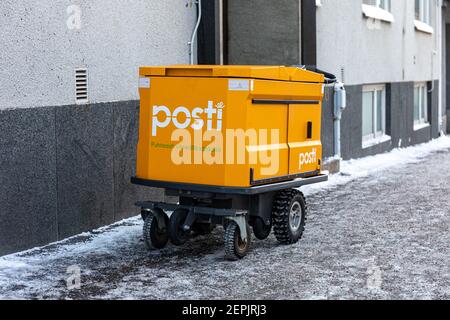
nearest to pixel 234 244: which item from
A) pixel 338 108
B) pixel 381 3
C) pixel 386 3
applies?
pixel 338 108

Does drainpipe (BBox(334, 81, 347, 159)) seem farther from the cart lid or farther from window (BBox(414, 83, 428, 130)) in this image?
window (BBox(414, 83, 428, 130))

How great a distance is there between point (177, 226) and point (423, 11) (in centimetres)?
1598

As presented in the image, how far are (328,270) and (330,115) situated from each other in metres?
7.24

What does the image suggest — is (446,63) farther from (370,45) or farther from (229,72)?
(229,72)

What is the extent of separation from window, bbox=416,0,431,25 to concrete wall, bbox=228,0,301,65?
10.1m

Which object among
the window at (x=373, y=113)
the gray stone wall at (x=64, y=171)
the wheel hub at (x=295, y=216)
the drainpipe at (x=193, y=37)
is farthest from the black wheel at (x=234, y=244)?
the window at (x=373, y=113)

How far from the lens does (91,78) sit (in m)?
8.57

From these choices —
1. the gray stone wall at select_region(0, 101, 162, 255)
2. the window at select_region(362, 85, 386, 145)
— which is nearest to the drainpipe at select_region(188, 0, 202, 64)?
the gray stone wall at select_region(0, 101, 162, 255)

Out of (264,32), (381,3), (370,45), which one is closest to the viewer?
(264,32)

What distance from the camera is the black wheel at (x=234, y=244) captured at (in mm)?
7254

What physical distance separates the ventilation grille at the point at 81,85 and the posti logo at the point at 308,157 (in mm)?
2148

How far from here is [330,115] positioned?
14.0 meters
